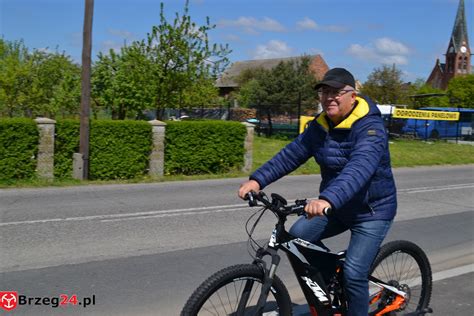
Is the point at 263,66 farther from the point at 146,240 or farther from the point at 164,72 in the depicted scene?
the point at 146,240

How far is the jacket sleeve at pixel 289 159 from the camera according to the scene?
3.79 m

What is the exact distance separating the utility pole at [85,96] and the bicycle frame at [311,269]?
10.5m

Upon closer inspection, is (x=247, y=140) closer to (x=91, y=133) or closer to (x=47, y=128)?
(x=91, y=133)

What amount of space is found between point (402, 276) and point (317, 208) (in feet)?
5.49

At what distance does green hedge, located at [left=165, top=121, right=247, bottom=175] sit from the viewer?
14.9 meters

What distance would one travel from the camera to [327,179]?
3695 mm

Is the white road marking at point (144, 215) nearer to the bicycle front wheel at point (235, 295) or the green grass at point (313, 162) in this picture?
the green grass at point (313, 162)

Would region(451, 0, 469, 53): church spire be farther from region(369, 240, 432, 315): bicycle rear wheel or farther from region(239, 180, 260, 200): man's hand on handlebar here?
region(239, 180, 260, 200): man's hand on handlebar

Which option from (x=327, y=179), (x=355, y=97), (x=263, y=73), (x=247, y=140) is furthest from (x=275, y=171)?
(x=263, y=73)

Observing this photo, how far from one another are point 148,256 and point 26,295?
171 cm

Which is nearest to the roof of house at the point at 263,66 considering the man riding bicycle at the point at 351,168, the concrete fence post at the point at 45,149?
the concrete fence post at the point at 45,149

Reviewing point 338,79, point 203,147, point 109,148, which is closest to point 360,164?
point 338,79

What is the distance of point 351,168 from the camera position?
3289mm

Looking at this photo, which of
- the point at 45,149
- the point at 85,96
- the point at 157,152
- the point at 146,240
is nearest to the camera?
the point at 146,240
